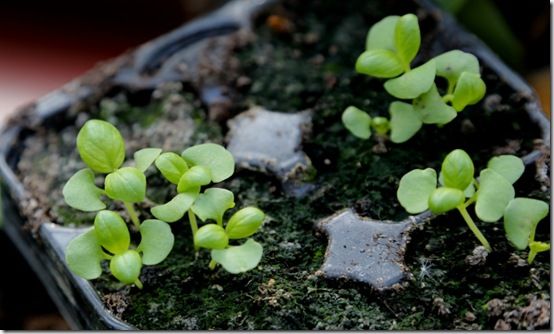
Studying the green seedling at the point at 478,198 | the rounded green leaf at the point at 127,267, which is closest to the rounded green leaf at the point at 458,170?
the green seedling at the point at 478,198

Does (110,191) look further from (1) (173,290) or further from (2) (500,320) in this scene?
(2) (500,320)

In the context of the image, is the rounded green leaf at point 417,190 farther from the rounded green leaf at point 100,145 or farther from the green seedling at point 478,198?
the rounded green leaf at point 100,145

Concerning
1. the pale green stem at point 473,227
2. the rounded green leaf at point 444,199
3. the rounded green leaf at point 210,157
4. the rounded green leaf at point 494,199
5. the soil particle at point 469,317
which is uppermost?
the rounded green leaf at point 210,157

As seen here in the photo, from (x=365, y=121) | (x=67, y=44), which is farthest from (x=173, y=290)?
(x=67, y=44)

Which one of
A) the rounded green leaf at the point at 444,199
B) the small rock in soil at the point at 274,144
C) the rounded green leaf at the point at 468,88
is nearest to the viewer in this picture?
the rounded green leaf at the point at 444,199

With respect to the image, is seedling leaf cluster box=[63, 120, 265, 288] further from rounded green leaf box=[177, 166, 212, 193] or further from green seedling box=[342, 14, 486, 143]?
green seedling box=[342, 14, 486, 143]

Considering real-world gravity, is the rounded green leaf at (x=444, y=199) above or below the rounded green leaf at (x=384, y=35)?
below
